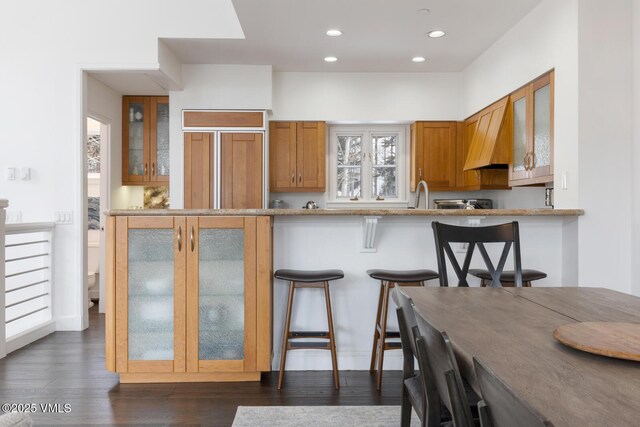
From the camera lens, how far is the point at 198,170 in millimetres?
4941

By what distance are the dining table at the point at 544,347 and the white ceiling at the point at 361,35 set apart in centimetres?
267

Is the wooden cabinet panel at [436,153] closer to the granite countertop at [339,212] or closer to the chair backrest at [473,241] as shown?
the granite countertop at [339,212]

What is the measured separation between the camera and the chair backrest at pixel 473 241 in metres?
2.17

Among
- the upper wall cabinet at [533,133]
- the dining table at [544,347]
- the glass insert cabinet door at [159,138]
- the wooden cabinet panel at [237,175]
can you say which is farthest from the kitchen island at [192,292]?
the glass insert cabinet door at [159,138]

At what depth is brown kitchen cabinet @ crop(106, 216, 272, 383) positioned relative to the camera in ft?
8.73

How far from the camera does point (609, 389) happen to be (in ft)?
2.71

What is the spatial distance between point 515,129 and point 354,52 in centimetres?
184

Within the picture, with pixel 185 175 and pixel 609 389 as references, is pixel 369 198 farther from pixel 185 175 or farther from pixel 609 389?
pixel 609 389

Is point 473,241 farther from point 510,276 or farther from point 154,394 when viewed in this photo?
point 154,394

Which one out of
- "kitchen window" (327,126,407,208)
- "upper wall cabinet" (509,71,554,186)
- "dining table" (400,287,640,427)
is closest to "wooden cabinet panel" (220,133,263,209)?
"kitchen window" (327,126,407,208)

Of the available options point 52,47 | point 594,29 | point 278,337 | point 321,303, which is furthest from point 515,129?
point 52,47

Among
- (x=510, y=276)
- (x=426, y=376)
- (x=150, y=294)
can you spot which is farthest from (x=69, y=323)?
(x=426, y=376)

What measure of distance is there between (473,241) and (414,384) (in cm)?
91

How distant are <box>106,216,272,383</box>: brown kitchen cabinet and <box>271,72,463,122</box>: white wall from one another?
292cm
